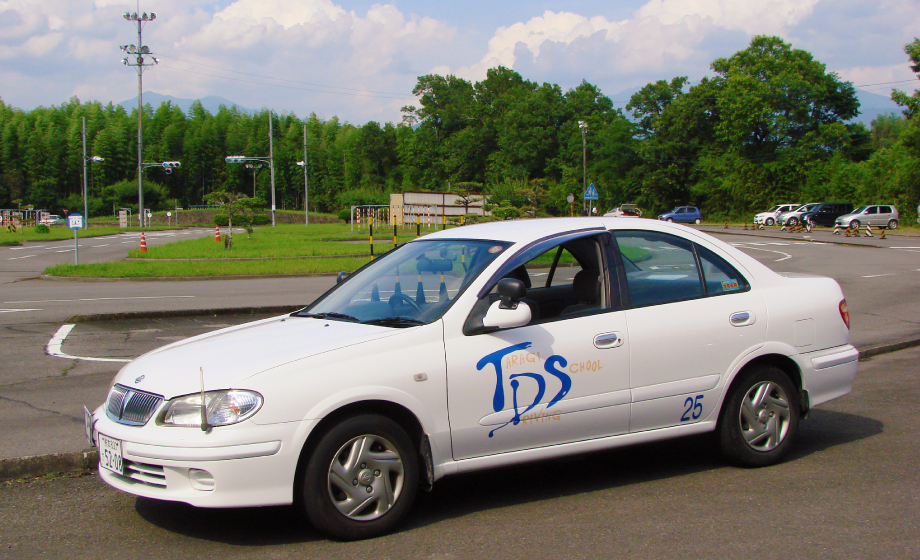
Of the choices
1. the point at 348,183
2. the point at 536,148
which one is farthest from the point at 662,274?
the point at 348,183

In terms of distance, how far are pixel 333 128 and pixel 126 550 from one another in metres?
139

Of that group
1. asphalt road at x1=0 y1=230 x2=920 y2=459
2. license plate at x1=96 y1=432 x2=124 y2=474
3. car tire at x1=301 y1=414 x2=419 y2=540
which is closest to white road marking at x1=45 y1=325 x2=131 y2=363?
asphalt road at x1=0 y1=230 x2=920 y2=459

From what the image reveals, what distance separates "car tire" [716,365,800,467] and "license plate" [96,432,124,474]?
3.60 m

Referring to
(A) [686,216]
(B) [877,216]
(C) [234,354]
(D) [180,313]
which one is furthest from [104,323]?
(A) [686,216]

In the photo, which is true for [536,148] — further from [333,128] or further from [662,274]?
[662,274]

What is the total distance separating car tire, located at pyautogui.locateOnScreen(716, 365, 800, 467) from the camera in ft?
16.6

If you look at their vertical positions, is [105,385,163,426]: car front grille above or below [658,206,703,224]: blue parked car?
below

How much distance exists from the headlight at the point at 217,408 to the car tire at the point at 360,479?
15.5 inches

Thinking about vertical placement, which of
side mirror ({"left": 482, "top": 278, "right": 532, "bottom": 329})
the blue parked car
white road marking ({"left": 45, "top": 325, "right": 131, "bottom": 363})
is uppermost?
the blue parked car

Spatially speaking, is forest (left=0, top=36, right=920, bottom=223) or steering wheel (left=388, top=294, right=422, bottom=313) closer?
steering wheel (left=388, top=294, right=422, bottom=313)

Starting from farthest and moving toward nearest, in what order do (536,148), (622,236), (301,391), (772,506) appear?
(536,148) < (622,236) < (772,506) < (301,391)

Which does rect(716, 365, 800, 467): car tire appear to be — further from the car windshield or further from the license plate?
the license plate

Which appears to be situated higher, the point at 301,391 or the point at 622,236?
the point at 622,236

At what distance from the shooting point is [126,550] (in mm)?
3846
